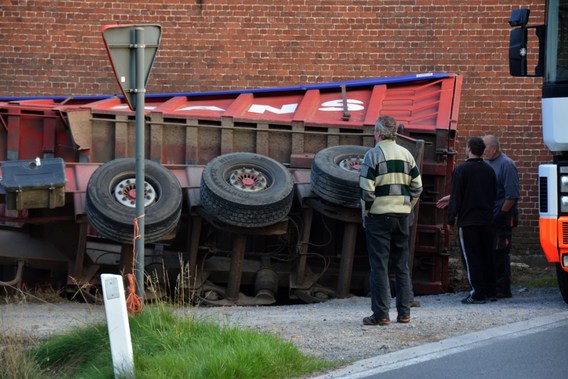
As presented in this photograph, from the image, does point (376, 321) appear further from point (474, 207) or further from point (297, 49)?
point (297, 49)

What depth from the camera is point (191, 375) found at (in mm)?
7285

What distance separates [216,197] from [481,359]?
4.38m

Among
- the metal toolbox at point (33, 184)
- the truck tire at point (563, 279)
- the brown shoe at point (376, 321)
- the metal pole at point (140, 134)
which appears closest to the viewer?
the metal pole at point (140, 134)

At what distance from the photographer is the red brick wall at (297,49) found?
15898 mm

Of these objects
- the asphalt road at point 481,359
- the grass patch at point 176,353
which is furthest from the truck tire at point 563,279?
the grass patch at point 176,353

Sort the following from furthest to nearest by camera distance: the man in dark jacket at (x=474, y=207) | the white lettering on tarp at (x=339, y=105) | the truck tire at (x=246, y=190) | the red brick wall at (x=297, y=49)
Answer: the red brick wall at (x=297, y=49) < the white lettering on tarp at (x=339, y=105) < the truck tire at (x=246, y=190) < the man in dark jacket at (x=474, y=207)

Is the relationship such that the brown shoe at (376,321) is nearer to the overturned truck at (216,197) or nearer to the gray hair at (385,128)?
the gray hair at (385,128)

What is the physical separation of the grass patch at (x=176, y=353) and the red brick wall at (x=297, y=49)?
27.0 feet

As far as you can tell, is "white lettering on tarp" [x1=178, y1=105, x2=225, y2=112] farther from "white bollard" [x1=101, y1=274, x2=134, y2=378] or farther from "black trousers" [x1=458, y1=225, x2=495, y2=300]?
"white bollard" [x1=101, y1=274, x2=134, y2=378]

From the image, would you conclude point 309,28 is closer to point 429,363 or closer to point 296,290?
point 296,290

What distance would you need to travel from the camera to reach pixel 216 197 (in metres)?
11.5

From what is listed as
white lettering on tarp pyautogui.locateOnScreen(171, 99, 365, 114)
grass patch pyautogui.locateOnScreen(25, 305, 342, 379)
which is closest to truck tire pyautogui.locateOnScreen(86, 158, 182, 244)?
white lettering on tarp pyautogui.locateOnScreen(171, 99, 365, 114)

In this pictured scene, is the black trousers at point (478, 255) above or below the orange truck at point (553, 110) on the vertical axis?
below

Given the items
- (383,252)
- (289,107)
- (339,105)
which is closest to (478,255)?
(383,252)
